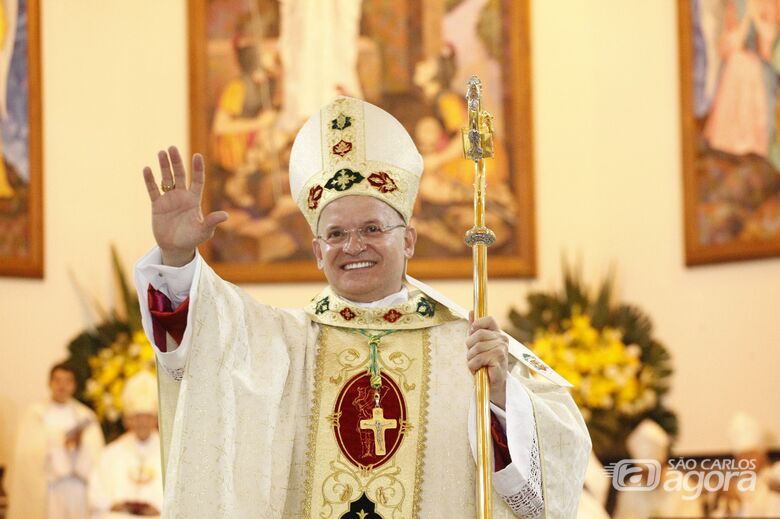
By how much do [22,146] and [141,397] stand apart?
2.38 meters

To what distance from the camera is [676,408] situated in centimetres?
942

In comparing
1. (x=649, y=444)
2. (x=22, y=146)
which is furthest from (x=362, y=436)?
(x=22, y=146)

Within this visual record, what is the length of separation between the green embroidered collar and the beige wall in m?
5.06

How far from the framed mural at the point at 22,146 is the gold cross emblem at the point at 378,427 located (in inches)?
237

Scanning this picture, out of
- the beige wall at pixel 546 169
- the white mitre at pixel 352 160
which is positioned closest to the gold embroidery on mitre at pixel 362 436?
the white mitre at pixel 352 160

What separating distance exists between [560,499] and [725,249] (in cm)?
528

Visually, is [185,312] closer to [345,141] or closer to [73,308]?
[345,141]

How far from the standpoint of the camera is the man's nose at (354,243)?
4.24 m

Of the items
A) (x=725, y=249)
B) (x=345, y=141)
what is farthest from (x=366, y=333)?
(x=725, y=249)

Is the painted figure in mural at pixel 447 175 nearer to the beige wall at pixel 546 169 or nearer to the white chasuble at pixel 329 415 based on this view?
the beige wall at pixel 546 169

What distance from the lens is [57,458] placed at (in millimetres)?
9008

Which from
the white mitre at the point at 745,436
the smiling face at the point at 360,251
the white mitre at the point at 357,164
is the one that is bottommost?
the white mitre at the point at 745,436

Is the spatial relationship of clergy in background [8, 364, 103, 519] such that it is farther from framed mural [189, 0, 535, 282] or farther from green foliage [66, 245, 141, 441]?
framed mural [189, 0, 535, 282]

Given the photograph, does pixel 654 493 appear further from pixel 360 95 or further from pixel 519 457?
pixel 519 457
